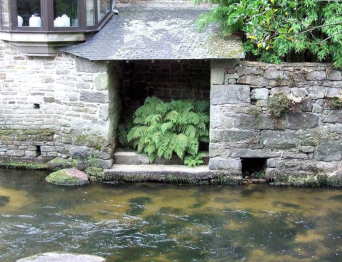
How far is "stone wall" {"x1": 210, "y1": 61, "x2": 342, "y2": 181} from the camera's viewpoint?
8.74 m

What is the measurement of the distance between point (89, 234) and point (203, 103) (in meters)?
3.83

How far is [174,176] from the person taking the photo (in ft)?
29.8

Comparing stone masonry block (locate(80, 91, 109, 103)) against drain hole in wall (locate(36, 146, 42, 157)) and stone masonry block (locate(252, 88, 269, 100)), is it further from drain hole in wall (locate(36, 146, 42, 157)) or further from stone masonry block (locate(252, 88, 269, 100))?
stone masonry block (locate(252, 88, 269, 100))

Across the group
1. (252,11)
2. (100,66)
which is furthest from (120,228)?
(252,11)

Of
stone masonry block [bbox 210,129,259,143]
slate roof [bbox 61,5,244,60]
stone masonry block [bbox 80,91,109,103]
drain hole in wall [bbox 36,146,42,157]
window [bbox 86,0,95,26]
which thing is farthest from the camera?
Answer: drain hole in wall [bbox 36,146,42,157]

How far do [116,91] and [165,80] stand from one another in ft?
4.85

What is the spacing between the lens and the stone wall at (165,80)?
10.8 meters

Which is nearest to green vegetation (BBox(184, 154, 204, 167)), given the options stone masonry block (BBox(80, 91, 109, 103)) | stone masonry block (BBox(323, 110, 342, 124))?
stone masonry block (BBox(80, 91, 109, 103))

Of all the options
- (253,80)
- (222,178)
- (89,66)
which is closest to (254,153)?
(222,178)

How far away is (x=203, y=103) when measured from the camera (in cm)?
978

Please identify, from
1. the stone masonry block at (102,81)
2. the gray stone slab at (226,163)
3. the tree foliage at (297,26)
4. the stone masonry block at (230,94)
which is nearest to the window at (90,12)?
the stone masonry block at (102,81)

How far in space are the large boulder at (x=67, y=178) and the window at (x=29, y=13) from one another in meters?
2.75

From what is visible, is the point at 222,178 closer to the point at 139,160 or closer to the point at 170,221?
the point at 139,160

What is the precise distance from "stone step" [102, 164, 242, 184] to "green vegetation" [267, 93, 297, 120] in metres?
1.34
